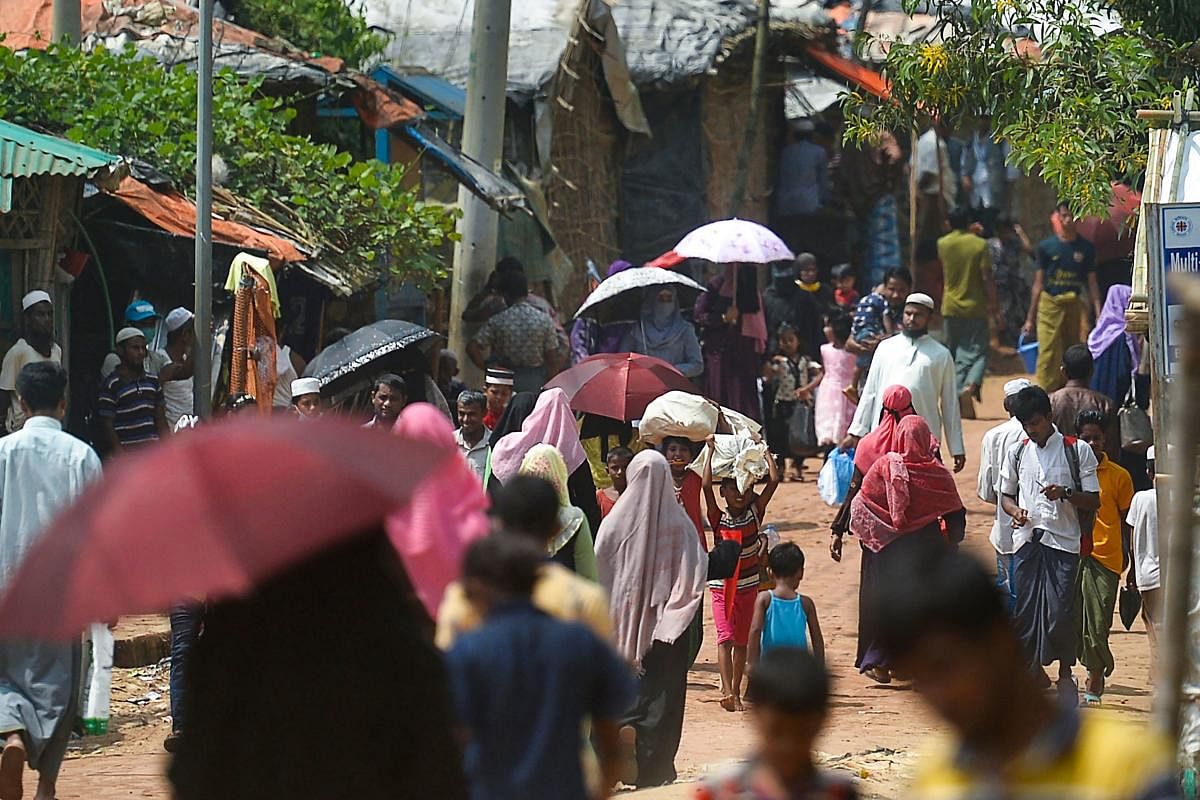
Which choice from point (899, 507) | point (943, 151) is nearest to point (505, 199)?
point (899, 507)

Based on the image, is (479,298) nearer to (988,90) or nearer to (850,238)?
(988,90)

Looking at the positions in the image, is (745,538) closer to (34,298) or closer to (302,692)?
(34,298)

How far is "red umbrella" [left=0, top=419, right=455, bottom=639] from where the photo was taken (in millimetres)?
3594

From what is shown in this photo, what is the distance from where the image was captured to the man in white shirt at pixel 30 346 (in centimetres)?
1131

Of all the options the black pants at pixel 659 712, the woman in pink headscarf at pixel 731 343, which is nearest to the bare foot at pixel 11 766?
the black pants at pixel 659 712

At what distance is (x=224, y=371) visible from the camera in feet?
41.2

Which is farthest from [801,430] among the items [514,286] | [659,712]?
[659,712]

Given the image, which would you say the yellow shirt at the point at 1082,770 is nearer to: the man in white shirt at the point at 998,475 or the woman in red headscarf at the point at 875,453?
the man in white shirt at the point at 998,475

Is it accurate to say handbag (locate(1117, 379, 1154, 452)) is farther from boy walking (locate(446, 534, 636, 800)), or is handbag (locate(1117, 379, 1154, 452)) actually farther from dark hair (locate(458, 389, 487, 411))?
boy walking (locate(446, 534, 636, 800))

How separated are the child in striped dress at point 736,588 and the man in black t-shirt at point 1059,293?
750 cm

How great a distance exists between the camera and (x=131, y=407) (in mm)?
11617

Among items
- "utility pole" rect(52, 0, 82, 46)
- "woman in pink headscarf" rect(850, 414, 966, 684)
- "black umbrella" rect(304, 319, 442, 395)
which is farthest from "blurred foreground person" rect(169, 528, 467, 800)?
"utility pole" rect(52, 0, 82, 46)

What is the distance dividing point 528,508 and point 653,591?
315 cm

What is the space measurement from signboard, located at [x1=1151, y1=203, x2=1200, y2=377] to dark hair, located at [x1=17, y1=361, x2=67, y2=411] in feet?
13.1
